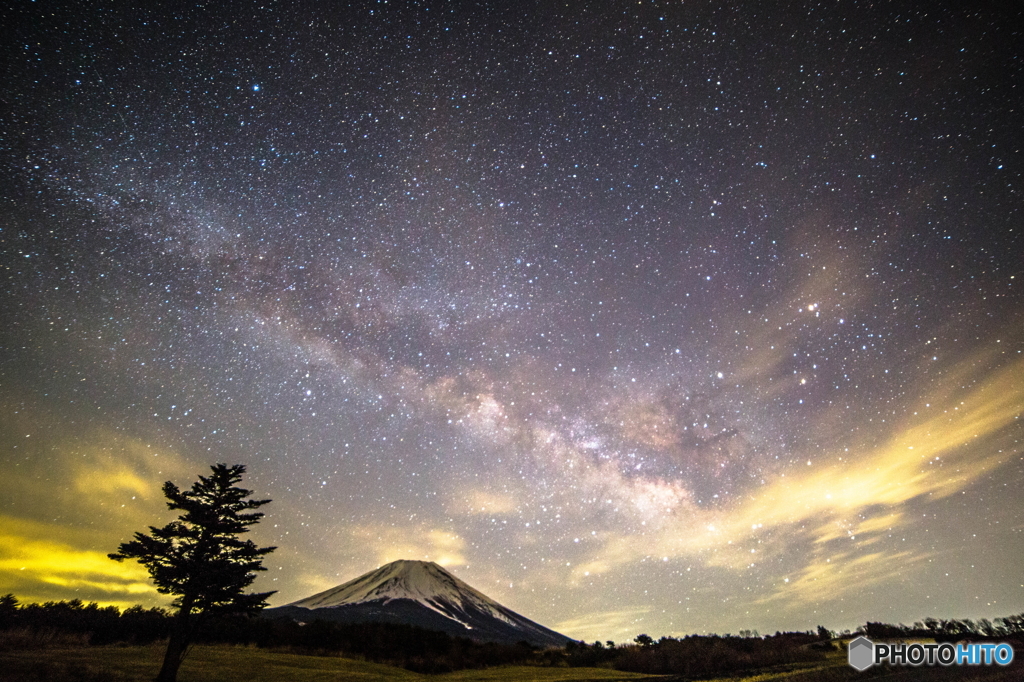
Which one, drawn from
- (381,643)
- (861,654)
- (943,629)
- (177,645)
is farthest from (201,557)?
(943,629)

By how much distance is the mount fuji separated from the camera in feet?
354

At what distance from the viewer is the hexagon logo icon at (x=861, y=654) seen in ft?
66.4

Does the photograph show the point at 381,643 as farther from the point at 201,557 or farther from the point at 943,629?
the point at 943,629

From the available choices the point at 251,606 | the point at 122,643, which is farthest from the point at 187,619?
the point at 122,643

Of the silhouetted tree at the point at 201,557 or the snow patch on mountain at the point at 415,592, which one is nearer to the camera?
the silhouetted tree at the point at 201,557

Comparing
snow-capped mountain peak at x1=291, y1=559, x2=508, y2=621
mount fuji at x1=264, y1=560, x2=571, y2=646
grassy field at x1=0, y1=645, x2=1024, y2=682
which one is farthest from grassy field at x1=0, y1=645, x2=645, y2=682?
snow-capped mountain peak at x1=291, y1=559, x2=508, y2=621

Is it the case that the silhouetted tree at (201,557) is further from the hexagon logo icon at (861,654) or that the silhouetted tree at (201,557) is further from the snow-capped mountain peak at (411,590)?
the snow-capped mountain peak at (411,590)

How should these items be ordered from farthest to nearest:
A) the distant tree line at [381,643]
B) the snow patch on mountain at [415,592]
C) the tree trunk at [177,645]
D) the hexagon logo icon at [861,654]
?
1. the snow patch on mountain at [415,592]
2. the distant tree line at [381,643]
3. the hexagon logo icon at [861,654]
4. the tree trunk at [177,645]

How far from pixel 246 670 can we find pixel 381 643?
15.6 meters

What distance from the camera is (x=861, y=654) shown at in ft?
71.4

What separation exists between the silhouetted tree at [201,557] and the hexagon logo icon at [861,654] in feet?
85.8

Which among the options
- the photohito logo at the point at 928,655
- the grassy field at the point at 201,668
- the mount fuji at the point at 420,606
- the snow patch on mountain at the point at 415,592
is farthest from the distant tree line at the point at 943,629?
the snow patch on mountain at the point at 415,592

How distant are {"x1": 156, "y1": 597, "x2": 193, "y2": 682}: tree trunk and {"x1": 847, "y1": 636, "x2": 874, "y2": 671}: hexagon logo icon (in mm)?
27478

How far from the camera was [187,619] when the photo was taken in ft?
58.1
